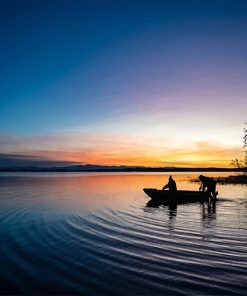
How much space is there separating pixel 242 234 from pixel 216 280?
678 centimetres

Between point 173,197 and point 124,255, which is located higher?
point 173,197

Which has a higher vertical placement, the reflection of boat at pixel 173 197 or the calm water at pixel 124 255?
the reflection of boat at pixel 173 197

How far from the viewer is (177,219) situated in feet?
64.4

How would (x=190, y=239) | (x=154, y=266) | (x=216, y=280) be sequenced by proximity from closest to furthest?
(x=216, y=280) < (x=154, y=266) < (x=190, y=239)

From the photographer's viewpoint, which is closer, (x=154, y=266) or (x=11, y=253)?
(x=154, y=266)

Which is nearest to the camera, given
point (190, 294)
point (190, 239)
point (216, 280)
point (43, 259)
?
point (190, 294)

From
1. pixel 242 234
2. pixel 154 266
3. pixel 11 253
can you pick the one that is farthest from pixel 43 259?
pixel 242 234

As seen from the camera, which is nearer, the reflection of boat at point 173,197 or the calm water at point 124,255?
the calm water at point 124,255

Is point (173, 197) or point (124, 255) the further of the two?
point (173, 197)

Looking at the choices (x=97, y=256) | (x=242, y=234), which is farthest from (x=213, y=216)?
(x=97, y=256)

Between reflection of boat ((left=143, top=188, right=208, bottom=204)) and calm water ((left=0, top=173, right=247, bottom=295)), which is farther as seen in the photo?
reflection of boat ((left=143, top=188, right=208, bottom=204))

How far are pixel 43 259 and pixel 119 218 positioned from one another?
957 centimetres

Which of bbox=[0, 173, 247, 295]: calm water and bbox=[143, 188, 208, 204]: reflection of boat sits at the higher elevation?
bbox=[143, 188, 208, 204]: reflection of boat

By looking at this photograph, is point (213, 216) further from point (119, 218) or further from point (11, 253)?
point (11, 253)
